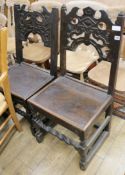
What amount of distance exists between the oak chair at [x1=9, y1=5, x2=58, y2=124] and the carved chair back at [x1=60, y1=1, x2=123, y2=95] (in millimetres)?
103

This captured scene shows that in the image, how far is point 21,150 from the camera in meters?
1.69

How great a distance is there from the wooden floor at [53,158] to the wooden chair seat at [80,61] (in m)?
0.56

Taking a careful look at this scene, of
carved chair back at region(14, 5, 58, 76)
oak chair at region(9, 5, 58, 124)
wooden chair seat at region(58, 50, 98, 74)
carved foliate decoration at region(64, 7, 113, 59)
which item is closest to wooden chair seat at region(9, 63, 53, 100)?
oak chair at region(9, 5, 58, 124)

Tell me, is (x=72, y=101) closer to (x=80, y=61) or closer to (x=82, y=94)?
(x=82, y=94)

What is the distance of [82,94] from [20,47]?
0.75 meters

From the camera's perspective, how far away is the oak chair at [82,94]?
4.38ft

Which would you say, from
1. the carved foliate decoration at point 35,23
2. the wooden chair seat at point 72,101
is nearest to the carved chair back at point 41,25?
the carved foliate decoration at point 35,23

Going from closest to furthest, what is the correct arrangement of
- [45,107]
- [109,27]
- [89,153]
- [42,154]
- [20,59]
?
[109,27] → [45,107] → [89,153] → [42,154] → [20,59]

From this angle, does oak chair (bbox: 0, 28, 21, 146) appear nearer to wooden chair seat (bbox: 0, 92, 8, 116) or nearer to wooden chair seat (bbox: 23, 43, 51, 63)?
wooden chair seat (bbox: 0, 92, 8, 116)

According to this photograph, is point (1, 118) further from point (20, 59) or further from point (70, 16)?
point (70, 16)

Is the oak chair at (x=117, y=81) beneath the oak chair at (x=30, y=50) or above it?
beneath

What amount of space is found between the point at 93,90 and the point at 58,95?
0.26m

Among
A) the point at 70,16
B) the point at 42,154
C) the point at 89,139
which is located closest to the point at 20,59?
the point at 70,16

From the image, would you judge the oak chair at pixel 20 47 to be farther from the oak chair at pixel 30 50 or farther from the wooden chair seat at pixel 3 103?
the oak chair at pixel 30 50
